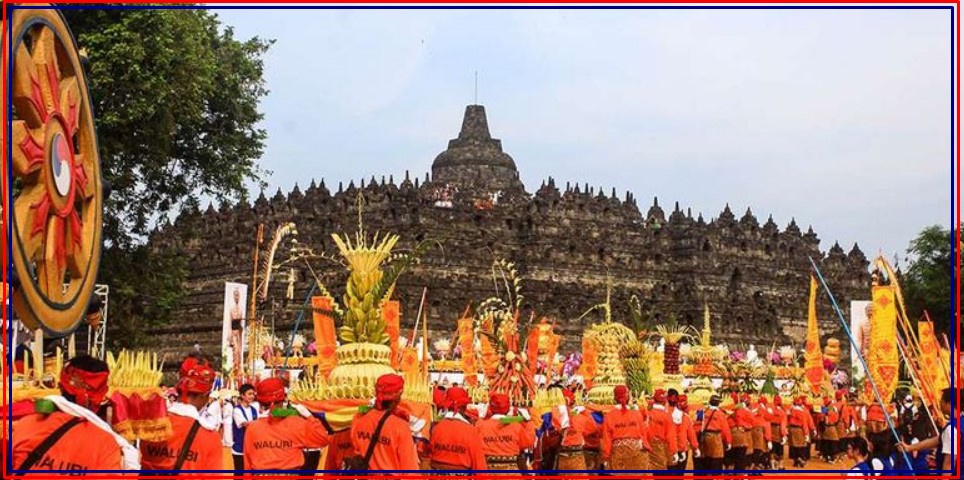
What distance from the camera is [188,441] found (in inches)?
286

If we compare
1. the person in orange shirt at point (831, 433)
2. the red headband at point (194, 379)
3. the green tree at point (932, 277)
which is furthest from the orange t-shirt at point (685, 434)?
the green tree at point (932, 277)

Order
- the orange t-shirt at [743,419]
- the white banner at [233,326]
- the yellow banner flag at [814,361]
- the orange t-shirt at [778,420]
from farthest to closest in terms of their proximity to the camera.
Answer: the yellow banner flag at [814,361] < the orange t-shirt at [778,420] < the white banner at [233,326] < the orange t-shirt at [743,419]

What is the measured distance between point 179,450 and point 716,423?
12.0 meters

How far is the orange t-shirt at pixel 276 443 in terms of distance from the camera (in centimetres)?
Answer: 950

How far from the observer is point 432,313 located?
47.0m

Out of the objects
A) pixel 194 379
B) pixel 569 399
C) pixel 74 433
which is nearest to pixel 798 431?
pixel 569 399

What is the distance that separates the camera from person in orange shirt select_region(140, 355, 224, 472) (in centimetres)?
720

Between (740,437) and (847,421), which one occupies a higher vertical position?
(740,437)

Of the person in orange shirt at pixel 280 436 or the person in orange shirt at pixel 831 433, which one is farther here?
the person in orange shirt at pixel 831 433

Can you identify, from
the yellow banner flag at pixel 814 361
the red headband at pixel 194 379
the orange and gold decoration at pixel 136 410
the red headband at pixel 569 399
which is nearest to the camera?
the orange and gold decoration at pixel 136 410

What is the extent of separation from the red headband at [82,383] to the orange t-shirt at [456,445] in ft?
14.0

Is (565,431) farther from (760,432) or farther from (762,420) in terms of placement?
(762,420)

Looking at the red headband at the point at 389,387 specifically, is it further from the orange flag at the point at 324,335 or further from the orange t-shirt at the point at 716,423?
the orange t-shirt at the point at 716,423

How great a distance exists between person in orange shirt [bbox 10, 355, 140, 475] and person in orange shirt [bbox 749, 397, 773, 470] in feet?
51.6
